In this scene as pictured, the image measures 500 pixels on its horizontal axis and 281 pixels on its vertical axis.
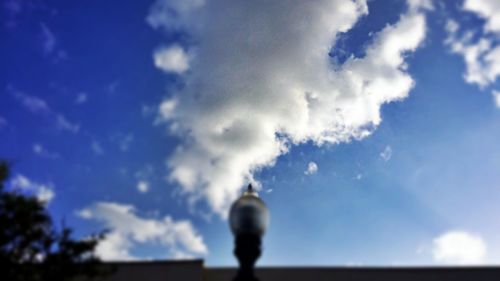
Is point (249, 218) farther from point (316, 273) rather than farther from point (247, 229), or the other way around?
point (316, 273)

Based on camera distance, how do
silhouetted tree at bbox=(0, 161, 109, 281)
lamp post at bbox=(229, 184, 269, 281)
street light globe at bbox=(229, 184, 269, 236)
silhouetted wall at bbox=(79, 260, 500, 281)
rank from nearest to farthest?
lamp post at bbox=(229, 184, 269, 281) → street light globe at bbox=(229, 184, 269, 236) → silhouetted tree at bbox=(0, 161, 109, 281) → silhouetted wall at bbox=(79, 260, 500, 281)

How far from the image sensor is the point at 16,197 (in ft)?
39.5

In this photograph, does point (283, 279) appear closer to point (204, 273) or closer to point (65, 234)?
point (204, 273)

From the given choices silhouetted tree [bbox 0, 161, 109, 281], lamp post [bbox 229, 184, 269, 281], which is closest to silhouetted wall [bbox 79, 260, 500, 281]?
silhouetted tree [bbox 0, 161, 109, 281]

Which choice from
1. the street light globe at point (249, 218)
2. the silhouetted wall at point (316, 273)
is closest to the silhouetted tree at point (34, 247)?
the silhouetted wall at point (316, 273)

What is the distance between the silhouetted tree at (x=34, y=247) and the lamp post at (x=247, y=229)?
6.91m

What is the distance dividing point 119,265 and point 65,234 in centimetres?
341

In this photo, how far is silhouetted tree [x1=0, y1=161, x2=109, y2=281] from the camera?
36.6ft

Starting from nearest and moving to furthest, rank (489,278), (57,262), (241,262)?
(241,262) → (57,262) → (489,278)

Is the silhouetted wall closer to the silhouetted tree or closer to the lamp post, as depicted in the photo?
the silhouetted tree

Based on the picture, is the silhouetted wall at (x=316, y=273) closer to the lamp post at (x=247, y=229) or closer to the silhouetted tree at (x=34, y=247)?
the silhouetted tree at (x=34, y=247)

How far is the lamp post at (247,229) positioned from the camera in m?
6.27

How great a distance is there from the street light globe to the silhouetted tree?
690 centimetres

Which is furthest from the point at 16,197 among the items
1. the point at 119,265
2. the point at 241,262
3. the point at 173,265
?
the point at 241,262
